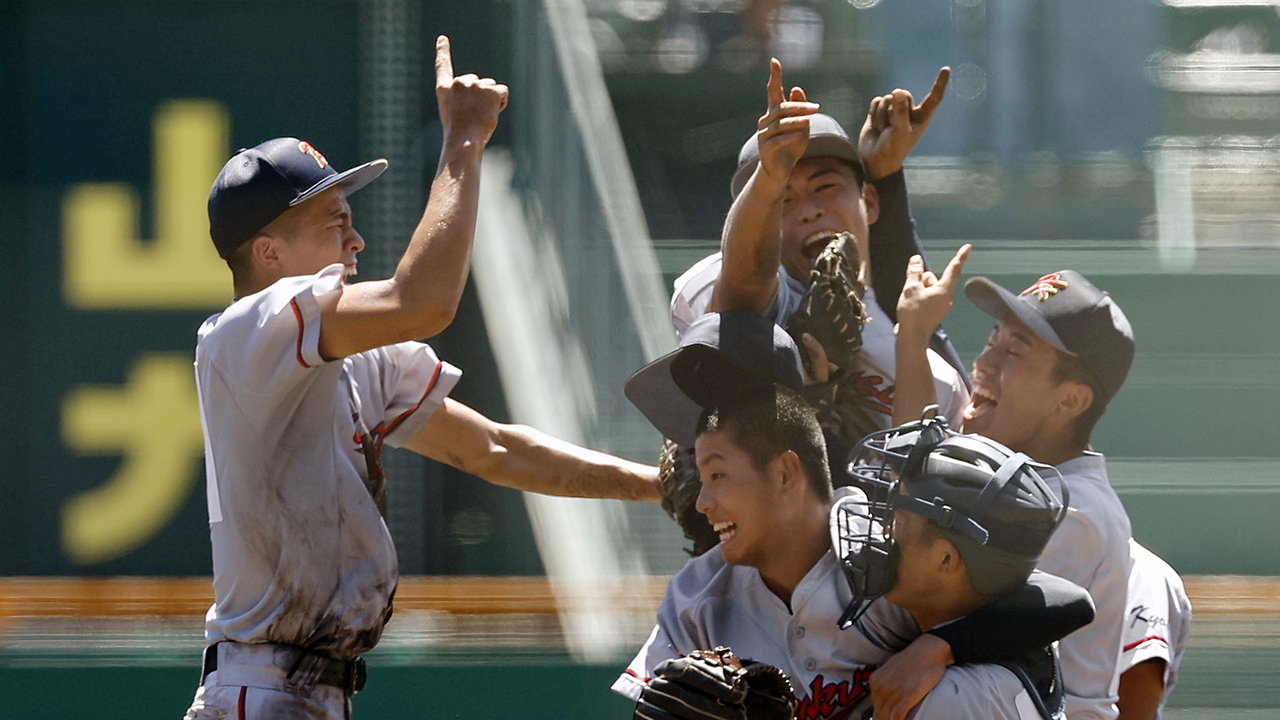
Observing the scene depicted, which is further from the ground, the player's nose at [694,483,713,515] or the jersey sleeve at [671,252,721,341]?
the jersey sleeve at [671,252,721,341]

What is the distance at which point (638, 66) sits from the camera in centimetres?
596

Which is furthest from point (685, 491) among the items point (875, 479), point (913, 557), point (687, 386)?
point (913, 557)

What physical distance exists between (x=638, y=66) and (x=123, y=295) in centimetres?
200

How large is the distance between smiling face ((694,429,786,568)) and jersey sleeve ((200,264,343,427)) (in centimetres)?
60

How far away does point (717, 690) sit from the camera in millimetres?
2047

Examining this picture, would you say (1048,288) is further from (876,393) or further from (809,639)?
(809,639)

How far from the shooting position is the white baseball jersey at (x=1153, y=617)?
2713 millimetres

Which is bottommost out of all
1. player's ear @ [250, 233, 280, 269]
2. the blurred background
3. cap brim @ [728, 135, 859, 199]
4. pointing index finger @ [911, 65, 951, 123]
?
the blurred background

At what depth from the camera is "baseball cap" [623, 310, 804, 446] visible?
7.97 ft

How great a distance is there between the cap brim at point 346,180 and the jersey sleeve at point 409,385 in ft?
0.93

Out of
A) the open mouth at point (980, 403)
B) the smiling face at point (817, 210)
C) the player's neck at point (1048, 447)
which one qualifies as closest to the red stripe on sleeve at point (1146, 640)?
the player's neck at point (1048, 447)

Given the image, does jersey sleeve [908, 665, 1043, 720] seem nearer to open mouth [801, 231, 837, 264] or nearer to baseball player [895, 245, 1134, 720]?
baseball player [895, 245, 1134, 720]

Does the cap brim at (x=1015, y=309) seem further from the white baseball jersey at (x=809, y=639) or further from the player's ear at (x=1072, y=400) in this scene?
the white baseball jersey at (x=809, y=639)

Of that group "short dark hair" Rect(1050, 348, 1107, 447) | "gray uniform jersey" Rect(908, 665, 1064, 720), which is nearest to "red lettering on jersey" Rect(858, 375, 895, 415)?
"short dark hair" Rect(1050, 348, 1107, 447)
